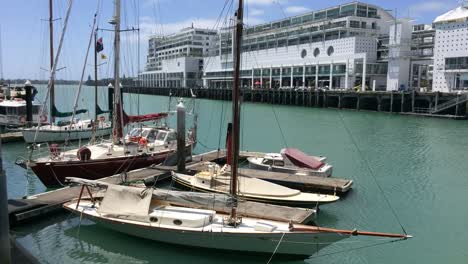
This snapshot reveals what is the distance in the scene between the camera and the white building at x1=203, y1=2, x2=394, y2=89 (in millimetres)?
98375

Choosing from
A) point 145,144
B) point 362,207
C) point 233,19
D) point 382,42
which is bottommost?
point 362,207

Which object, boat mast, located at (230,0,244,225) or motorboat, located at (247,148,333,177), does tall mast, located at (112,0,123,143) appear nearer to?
motorboat, located at (247,148,333,177)

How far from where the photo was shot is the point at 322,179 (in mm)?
22828

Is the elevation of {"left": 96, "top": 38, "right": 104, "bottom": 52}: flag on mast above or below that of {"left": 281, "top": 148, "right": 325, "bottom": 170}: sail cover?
above

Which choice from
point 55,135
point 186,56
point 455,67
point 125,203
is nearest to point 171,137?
point 125,203

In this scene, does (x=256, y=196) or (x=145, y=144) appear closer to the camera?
(x=256, y=196)

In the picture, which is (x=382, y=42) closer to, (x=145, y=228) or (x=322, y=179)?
(x=322, y=179)

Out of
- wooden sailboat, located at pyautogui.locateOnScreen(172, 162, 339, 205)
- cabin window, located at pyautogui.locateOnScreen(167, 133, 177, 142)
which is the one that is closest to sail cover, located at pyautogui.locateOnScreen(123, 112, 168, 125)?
cabin window, located at pyautogui.locateOnScreen(167, 133, 177, 142)

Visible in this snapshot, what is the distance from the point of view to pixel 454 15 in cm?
7525

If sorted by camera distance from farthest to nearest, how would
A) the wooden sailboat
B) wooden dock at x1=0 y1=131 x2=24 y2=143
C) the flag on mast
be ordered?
1. wooden dock at x1=0 y1=131 x2=24 y2=143
2. the flag on mast
3. the wooden sailboat

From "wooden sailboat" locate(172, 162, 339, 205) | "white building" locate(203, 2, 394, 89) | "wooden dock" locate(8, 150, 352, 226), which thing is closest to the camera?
"wooden dock" locate(8, 150, 352, 226)

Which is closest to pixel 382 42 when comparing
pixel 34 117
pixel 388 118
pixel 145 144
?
pixel 388 118

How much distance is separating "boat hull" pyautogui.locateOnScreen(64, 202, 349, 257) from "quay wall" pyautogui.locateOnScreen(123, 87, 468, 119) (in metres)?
46.9

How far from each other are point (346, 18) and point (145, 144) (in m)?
92.2
